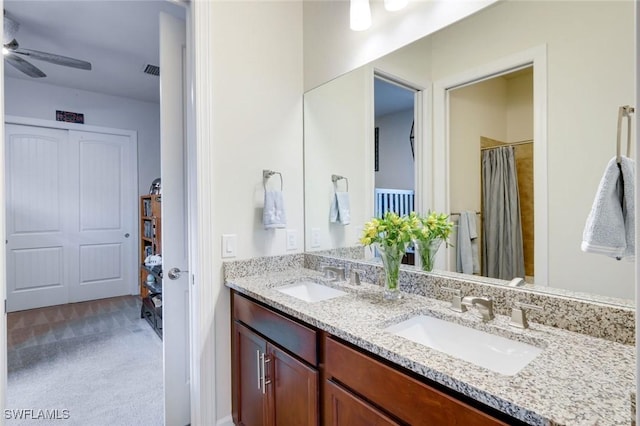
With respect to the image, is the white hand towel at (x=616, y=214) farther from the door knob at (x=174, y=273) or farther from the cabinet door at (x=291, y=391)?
the door knob at (x=174, y=273)

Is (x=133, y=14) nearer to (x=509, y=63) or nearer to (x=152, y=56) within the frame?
(x=152, y=56)

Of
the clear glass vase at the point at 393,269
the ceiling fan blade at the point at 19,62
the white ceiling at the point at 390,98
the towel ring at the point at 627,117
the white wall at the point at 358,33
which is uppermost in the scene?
the ceiling fan blade at the point at 19,62

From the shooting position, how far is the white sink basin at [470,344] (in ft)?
3.24

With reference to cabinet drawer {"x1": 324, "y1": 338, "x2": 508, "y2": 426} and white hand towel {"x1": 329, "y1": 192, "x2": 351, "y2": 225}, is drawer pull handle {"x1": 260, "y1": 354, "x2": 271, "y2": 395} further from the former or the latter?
white hand towel {"x1": 329, "y1": 192, "x2": 351, "y2": 225}

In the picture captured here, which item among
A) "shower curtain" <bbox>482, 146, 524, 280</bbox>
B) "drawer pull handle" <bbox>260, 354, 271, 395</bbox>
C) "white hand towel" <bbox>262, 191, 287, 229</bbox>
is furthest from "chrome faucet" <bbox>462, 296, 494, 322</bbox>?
"white hand towel" <bbox>262, 191, 287, 229</bbox>

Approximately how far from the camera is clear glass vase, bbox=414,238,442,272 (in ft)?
4.77

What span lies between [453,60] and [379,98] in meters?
0.44

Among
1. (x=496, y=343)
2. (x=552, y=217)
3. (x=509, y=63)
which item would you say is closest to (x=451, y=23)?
(x=509, y=63)

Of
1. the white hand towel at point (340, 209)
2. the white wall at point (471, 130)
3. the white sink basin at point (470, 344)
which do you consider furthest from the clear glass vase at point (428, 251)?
the white hand towel at point (340, 209)

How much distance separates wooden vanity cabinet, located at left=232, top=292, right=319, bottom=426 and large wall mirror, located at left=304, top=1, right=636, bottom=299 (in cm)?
71

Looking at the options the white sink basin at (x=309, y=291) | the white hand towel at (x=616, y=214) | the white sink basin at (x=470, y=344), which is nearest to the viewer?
the white hand towel at (x=616, y=214)

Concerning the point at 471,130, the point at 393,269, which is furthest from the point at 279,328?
the point at 471,130

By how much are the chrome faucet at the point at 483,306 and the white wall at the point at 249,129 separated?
1.15 m

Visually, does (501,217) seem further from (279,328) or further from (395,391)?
(279,328)
